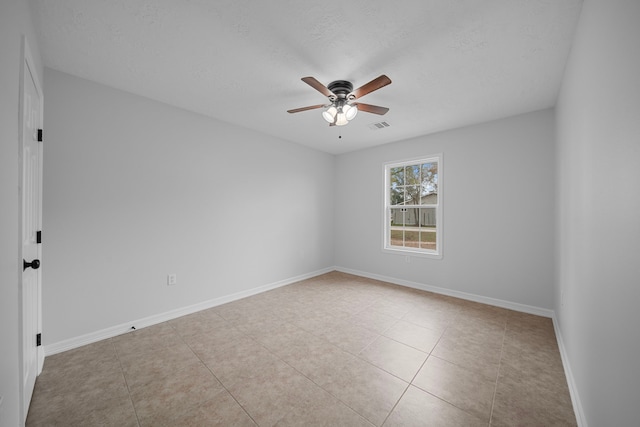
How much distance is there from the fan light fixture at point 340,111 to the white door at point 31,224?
2.14m

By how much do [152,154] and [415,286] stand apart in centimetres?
445

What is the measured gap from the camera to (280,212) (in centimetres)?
440

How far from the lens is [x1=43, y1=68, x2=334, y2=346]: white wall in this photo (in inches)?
92.0

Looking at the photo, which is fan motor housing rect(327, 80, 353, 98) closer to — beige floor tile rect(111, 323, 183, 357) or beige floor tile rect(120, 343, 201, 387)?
beige floor tile rect(120, 343, 201, 387)

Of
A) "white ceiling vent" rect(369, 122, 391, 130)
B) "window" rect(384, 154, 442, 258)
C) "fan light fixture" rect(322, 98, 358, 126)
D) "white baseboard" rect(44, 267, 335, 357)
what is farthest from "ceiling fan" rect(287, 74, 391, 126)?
"white baseboard" rect(44, 267, 335, 357)

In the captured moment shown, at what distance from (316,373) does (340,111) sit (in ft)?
8.06

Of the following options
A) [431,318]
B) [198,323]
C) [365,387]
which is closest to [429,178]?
[431,318]

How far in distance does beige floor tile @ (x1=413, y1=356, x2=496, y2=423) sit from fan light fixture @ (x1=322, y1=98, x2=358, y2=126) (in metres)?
2.46

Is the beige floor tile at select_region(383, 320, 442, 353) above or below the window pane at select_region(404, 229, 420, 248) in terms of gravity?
below

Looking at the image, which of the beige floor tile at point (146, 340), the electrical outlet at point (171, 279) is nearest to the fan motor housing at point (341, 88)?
the electrical outlet at point (171, 279)

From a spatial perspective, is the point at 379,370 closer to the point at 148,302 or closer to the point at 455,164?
the point at 148,302

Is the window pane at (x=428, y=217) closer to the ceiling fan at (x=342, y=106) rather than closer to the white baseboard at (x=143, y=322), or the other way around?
the ceiling fan at (x=342, y=106)

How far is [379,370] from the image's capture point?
6.73ft

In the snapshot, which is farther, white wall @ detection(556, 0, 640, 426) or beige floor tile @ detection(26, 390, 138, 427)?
beige floor tile @ detection(26, 390, 138, 427)
